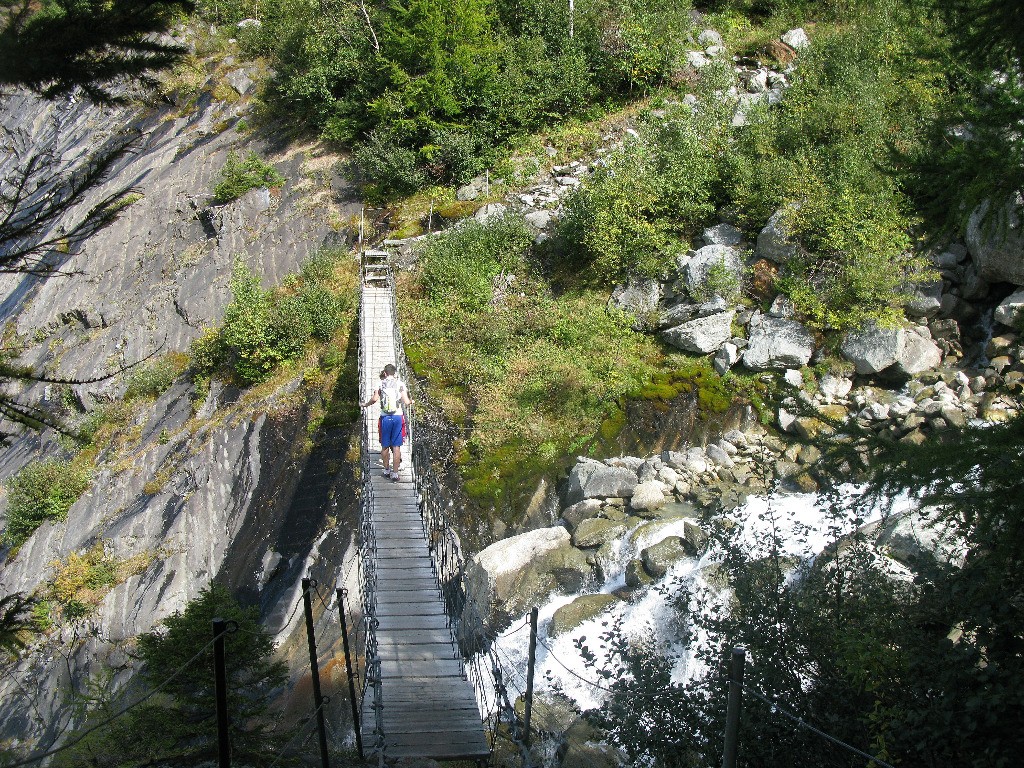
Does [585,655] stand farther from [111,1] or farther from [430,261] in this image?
[430,261]

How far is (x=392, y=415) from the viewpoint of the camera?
28.2 feet

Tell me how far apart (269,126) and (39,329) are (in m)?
8.38

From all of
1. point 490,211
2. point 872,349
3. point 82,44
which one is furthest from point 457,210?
point 82,44

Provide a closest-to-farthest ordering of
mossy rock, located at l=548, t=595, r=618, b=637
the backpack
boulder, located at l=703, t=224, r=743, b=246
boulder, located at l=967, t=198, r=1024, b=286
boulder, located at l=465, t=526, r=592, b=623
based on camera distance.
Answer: the backpack → mossy rock, located at l=548, t=595, r=618, b=637 → boulder, located at l=465, t=526, r=592, b=623 → boulder, located at l=967, t=198, r=1024, b=286 → boulder, located at l=703, t=224, r=743, b=246

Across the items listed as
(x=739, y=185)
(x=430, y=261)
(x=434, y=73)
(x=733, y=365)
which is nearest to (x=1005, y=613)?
(x=733, y=365)

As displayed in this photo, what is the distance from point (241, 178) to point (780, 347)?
13795mm

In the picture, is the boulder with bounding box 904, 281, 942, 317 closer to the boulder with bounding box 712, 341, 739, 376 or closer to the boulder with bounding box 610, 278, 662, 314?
the boulder with bounding box 712, 341, 739, 376

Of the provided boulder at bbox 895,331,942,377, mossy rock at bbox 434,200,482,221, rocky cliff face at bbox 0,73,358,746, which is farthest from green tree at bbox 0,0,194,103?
mossy rock at bbox 434,200,482,221

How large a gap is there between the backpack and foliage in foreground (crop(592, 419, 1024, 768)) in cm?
420

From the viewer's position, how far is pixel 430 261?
14.7 metres

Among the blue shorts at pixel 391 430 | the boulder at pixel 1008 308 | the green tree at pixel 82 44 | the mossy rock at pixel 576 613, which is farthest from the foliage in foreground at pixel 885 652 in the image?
the boulder at pixel 1008 308

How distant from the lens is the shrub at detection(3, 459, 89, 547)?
14844mm

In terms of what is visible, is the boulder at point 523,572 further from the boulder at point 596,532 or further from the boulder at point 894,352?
the boulder at point 894,352

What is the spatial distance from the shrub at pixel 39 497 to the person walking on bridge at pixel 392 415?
923 centimetres
